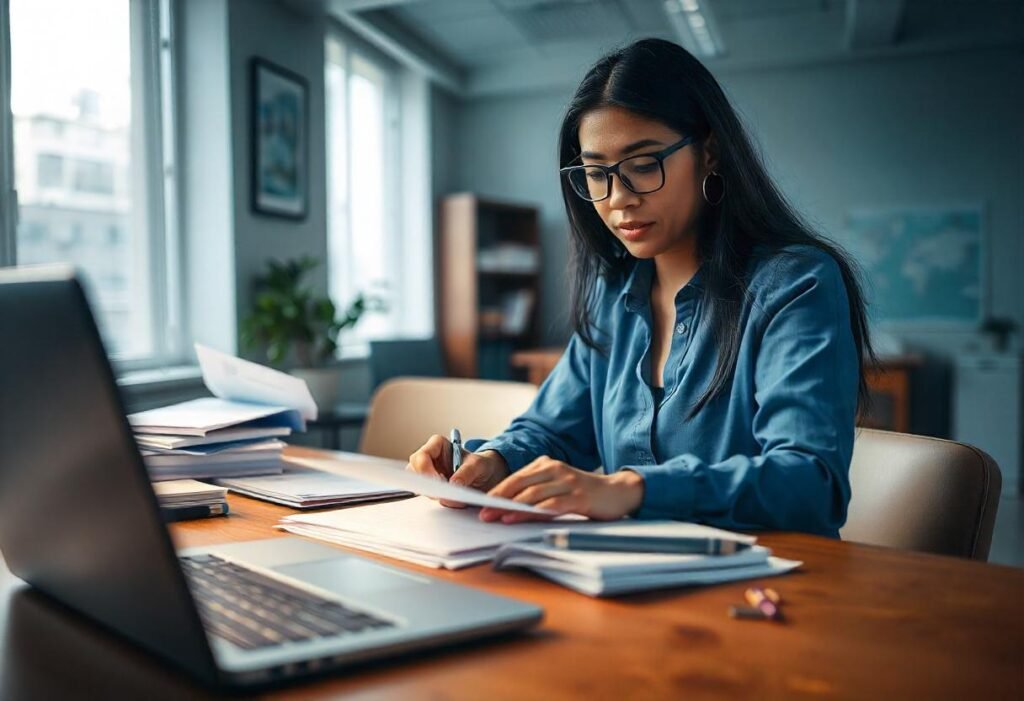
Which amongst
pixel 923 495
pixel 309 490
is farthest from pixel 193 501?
pixel 923 495

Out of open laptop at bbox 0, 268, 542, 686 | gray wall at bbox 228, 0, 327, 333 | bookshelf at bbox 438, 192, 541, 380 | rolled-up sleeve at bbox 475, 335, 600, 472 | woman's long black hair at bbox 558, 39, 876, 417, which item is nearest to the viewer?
open laptop at bbox 0, 268, 542, 686

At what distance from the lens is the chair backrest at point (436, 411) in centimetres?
155

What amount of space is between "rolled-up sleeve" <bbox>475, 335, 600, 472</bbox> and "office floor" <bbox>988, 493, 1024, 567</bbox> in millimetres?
2217

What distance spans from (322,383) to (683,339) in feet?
8.15

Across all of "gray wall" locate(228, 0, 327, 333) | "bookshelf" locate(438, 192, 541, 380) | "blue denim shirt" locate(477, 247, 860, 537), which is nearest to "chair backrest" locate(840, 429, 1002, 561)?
"blue denim shirt" locate(477, 247, 860, 537)

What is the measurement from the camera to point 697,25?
4.66 metres

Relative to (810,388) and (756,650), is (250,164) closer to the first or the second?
(810,388)

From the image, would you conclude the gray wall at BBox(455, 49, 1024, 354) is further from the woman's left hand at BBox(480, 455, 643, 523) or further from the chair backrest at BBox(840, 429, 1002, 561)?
the woman's left hand at BBox(480, 455, 643, 523)

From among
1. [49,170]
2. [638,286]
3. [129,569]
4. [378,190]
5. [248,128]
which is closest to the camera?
[129,569]

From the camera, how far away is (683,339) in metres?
1.24

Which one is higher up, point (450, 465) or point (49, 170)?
point (49, 170)

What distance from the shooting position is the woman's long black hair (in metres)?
1.14

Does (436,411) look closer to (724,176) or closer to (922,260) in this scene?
(724,176)

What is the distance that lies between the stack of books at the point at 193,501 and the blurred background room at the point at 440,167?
2.12 meters
